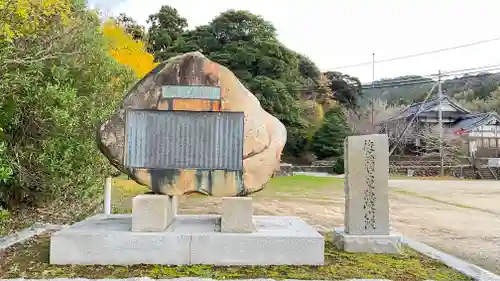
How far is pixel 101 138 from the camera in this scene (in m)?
5.84

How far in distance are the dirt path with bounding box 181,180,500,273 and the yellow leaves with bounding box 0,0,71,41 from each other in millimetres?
5995

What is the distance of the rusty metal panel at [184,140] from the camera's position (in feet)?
19.2

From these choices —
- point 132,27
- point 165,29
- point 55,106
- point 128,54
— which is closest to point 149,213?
point 55,106

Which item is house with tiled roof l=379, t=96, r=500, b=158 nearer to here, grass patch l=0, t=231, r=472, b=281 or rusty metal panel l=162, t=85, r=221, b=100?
grass patch l=0, t=231, r=472, b=281

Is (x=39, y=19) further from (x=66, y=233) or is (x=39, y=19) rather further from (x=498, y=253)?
(x=498, y=253)

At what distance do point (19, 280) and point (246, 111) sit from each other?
3273 mm

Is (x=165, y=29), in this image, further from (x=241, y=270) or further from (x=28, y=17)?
(x=241, y=270)

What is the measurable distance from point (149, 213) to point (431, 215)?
8.89m

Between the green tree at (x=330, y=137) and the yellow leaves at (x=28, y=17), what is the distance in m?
27.8

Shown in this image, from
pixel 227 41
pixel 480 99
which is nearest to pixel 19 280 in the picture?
pixel 227 41

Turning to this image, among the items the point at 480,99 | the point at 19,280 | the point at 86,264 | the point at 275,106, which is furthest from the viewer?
the point at 480,99

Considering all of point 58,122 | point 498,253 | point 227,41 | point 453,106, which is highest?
point 227,41

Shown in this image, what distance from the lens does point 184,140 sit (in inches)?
232

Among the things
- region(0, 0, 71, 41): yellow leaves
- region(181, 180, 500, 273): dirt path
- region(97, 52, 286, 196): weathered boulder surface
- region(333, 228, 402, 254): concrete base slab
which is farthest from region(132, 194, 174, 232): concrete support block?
region(181, 180, 500, 273): dirt path
